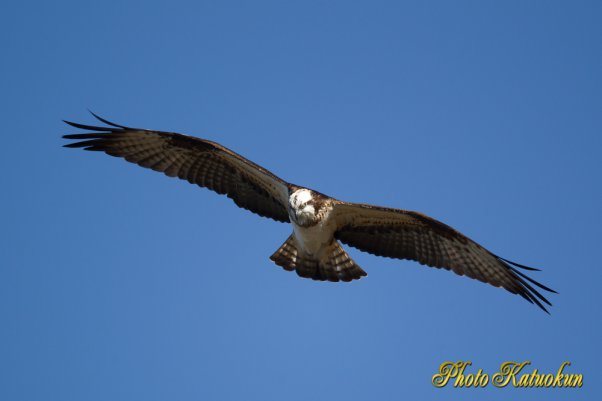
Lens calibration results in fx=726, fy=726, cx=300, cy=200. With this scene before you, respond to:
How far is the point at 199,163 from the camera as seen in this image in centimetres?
918

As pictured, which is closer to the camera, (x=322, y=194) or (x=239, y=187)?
(x=322, y=194)

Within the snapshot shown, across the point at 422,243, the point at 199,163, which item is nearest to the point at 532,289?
the point at 422,243

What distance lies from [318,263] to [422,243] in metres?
1.32

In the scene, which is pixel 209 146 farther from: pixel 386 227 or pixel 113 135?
pixel 386 227

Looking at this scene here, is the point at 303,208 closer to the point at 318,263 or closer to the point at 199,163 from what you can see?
the point at 318,263

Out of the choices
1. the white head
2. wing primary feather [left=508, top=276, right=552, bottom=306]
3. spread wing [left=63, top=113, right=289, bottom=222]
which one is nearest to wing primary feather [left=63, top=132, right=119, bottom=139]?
spread wing [left=63, top=113, right=289, bottom=222]

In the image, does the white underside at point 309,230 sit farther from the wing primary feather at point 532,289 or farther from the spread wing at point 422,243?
the wing primary feather at point 532,289

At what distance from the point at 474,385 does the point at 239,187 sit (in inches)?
150

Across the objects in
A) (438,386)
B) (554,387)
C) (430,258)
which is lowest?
(438,386)

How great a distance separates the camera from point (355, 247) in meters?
9.22

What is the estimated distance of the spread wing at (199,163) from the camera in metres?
8.87

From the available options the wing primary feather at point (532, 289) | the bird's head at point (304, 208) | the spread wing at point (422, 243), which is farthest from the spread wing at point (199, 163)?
the wing primary feather at point (532, 289)

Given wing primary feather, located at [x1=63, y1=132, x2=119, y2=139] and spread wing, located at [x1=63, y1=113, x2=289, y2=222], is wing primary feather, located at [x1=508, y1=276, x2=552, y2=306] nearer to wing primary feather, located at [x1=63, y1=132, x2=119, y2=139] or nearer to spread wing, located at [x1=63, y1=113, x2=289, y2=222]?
spread wing, located at [x1=63, y1=113, x2=289, y2=222]

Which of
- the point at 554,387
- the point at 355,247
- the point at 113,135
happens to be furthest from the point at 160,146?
the point at 554,387
